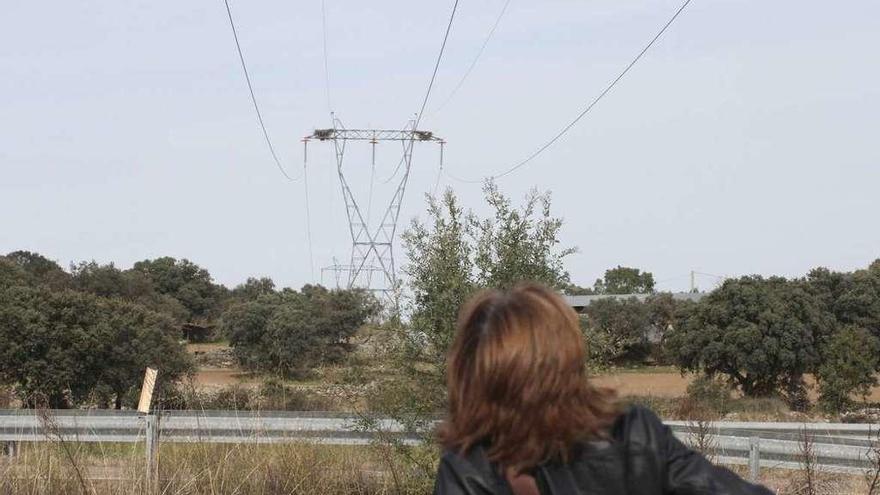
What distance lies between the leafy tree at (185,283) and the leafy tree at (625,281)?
41.8 meters

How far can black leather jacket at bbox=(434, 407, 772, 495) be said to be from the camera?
2.53 metres

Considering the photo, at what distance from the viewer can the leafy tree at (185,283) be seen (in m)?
69.9

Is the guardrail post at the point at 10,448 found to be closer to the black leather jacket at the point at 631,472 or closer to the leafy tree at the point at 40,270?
the black leather jacket at the point at 631,472

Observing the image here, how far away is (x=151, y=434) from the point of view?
29.1 feet

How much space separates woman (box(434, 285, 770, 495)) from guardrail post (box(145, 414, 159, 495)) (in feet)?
19.4

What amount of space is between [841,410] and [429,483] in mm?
28050

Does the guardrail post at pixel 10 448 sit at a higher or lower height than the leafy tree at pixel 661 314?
lower

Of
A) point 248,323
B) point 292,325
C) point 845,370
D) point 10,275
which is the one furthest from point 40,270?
point 845,370

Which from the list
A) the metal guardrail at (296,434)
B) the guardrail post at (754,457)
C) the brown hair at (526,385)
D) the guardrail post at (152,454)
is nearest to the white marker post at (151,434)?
the guardrail post at (152,454)

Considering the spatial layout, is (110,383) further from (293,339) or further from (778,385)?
(778,385)

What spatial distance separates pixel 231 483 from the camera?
333 inches

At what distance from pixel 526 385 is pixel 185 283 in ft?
236

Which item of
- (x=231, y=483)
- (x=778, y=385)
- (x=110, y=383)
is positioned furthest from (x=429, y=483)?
(x=778, y=385)

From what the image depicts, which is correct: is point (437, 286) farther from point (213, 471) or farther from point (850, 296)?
point (850, 296)
